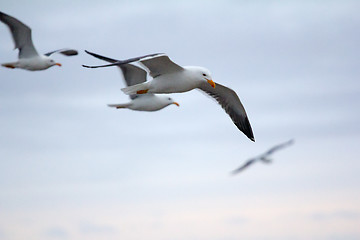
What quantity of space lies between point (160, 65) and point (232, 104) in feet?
11.9

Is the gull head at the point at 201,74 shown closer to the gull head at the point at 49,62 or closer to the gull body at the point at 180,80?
the gull body at the point at 180,80

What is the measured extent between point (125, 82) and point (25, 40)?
144 inches

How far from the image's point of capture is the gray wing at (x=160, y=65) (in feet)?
46.5

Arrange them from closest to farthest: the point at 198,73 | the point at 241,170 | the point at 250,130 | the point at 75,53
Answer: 1. the point at 241,170
2. the point at 198,73
3. the point at 250,130
4. the point at 75,53

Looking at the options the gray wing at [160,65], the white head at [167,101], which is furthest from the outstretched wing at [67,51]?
the gray wing at [160,65]

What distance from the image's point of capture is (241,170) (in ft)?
42.2

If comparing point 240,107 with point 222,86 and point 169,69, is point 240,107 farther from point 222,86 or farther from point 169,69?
point 169,69

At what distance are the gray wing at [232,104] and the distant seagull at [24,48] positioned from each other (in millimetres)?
6816

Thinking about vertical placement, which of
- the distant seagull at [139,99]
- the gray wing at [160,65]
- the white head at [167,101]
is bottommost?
the white head at [167,101]

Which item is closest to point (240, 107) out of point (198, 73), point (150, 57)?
point (198, 73)

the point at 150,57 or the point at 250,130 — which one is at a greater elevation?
the point at 150,57

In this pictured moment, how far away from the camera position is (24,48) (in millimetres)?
21641

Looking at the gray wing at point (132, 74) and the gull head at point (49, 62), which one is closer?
the gray wing at point (132, 74)

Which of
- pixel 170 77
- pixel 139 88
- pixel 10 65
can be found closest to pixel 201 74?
pixel 170 77
